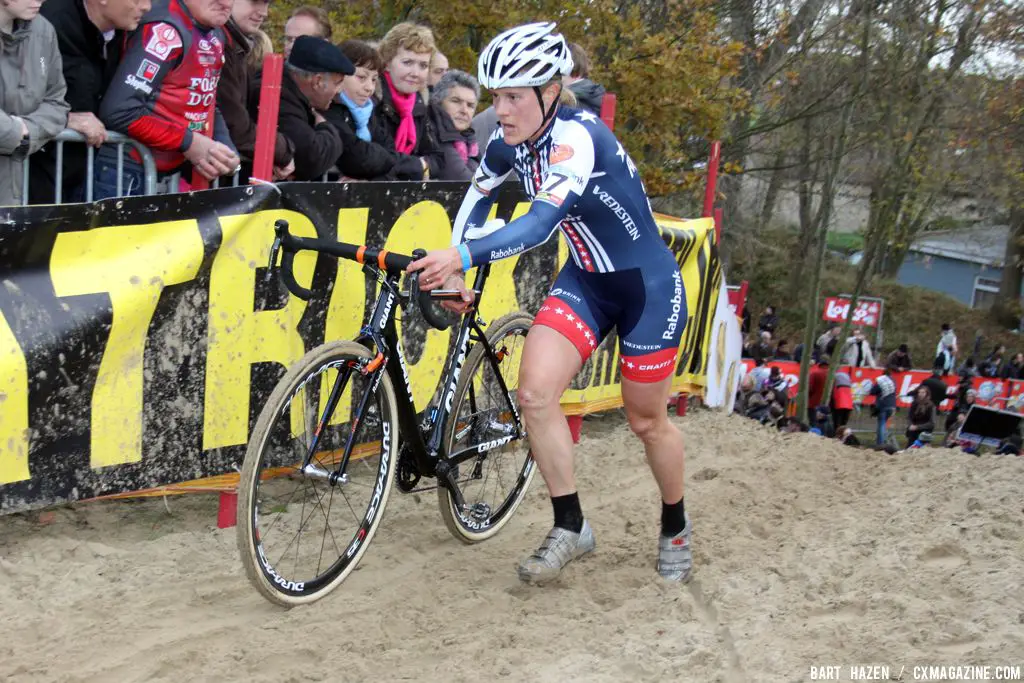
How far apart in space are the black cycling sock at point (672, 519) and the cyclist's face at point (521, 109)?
189 centimetres

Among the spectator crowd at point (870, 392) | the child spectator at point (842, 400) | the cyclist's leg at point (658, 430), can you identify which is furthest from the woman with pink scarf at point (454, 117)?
the child spectator at point (842, 400)

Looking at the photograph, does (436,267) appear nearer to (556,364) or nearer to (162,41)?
(556,364)

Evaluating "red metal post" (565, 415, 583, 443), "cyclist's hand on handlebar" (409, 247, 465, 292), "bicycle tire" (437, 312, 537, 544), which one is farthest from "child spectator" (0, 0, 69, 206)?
"red metal post" (565, 415, 583, 443)

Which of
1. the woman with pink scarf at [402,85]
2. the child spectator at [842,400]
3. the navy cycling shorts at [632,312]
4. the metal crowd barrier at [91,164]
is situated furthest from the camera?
the child spectator at [842,400]

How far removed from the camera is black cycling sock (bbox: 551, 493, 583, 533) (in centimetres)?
498

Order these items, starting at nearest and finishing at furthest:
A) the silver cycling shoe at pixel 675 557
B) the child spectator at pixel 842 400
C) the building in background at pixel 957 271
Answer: the silver cycling shoe at pixel 675 557 < the child spectator at pixel 842 400 < the building in background at pixel 957 271

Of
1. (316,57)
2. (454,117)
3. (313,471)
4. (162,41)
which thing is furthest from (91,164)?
(454,117)

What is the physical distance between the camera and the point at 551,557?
4828mm

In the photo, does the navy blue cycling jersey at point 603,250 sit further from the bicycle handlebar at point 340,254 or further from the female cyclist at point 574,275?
the bicycle handlebar at point 340,254

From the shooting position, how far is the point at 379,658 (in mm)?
3998

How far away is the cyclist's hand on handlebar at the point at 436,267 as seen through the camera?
4.00 meters

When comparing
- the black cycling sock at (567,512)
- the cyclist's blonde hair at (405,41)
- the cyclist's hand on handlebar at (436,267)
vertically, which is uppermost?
the cyclist's blonde hair at (405,41)

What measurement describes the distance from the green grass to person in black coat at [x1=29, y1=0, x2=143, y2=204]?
3517 centimetres

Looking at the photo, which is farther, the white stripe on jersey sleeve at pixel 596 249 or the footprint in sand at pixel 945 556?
the footprint in sand at pixel 945 556
